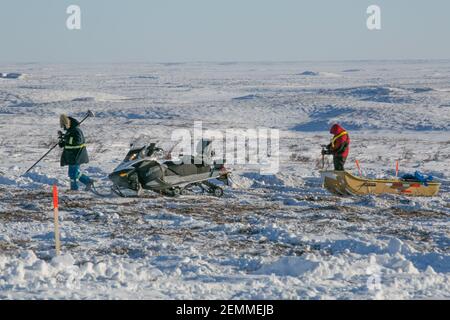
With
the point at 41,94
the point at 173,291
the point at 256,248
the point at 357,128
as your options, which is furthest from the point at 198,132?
the point at 41,94

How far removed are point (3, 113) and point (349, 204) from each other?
3287 cm

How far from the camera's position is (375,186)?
13477 mm

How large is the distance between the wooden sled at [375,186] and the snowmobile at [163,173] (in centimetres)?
213

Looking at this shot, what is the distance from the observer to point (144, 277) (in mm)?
7332

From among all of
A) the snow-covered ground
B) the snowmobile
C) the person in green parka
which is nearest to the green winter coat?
the person in green parka

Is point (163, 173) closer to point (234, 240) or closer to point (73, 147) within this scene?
point (73, 147)

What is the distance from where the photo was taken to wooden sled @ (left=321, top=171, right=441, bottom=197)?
13.4 m

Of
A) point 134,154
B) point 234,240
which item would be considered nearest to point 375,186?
point 134,154

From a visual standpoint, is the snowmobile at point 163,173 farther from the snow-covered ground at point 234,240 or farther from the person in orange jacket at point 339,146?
the person in orange jacket at point 339,146

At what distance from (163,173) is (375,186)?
3.94m

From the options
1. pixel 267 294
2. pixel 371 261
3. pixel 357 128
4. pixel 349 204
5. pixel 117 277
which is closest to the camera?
pixel 267 294

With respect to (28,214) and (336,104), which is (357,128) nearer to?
(336,104)

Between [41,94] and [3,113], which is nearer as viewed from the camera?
[3,113]

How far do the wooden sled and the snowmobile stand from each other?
83.9 inches
